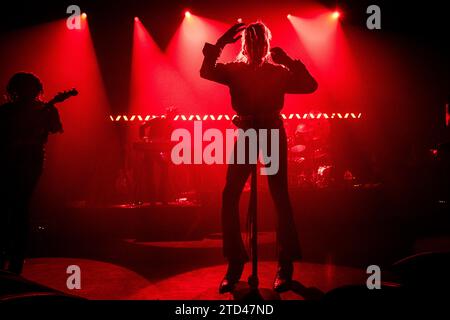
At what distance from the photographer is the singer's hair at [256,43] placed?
3.05 metres

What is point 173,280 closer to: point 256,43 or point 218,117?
point 256,43

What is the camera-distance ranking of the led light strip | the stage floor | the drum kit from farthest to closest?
the led light strip → the drum kit → the stage floor

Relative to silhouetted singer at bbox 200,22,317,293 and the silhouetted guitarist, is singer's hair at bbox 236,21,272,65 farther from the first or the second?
the silhouetted guitarist

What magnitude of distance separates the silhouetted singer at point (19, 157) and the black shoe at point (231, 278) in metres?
1.76

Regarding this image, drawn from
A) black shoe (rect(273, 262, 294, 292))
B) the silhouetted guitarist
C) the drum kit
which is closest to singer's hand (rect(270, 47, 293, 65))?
black shoe (rect(273, 262, 294, 292))

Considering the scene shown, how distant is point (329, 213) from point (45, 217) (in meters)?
4.45

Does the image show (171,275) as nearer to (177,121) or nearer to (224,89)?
(177,121)

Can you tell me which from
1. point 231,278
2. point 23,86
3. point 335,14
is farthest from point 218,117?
point 231,278

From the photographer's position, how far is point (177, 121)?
10133 millimetres

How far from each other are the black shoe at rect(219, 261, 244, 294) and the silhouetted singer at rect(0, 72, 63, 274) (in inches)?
69.3

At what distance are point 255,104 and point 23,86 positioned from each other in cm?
201

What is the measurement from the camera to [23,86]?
334cm

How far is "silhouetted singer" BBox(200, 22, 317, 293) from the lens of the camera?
→ 3.00 meters
